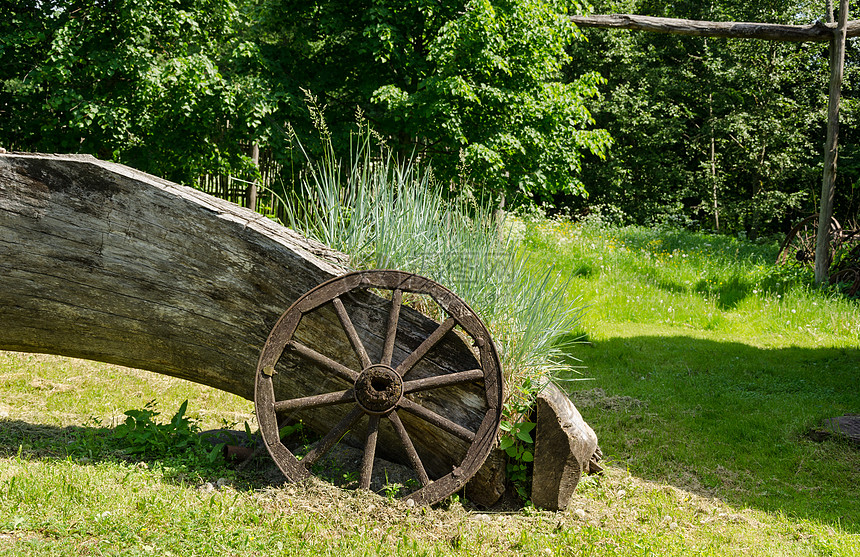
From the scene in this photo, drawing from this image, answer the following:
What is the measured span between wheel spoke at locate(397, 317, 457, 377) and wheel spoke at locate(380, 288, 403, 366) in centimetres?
8

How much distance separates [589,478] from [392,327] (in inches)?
65.9

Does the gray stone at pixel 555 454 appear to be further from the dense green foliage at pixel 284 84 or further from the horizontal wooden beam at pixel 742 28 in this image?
the horizontal wooden beam at pixel 742 28

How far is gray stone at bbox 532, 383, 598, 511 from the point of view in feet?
11.1

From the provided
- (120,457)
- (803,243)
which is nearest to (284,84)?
(120,457)

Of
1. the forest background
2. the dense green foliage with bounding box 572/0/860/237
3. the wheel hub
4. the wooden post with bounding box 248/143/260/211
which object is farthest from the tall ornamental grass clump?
the dense green foliage with bounding box 572/0/860/237

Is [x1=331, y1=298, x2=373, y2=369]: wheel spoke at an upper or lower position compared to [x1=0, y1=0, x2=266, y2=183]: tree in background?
lower

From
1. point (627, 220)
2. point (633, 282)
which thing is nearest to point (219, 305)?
point (633, 282)

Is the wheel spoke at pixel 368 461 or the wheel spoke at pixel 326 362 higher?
the wheel spoke at pixel 326 362

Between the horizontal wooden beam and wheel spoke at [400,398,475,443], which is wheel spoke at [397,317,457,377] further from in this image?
the horizontal wooden beam

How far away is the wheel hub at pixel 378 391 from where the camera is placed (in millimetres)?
3207

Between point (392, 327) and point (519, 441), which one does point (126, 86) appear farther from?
point (519, 441)

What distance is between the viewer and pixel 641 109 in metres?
21.2

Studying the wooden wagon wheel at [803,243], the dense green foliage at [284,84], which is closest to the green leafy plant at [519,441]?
the dense green foliage at [284,84]

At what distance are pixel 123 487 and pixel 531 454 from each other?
2083 millimetres
